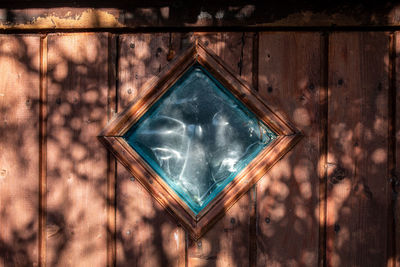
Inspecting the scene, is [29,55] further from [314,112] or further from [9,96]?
[314,112]

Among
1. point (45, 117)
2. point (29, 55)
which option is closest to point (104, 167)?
point (45, 117)

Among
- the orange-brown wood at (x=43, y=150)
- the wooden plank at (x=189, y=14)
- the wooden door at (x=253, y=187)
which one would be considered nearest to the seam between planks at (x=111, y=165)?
the wooden door at (x=253, y=187)

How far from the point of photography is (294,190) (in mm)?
1317

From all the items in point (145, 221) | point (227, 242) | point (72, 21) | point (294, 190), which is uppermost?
point (72, 21)

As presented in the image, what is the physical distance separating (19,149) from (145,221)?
2.53 feet

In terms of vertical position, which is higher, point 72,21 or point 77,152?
point 72,21

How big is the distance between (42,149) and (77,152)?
0.63ft

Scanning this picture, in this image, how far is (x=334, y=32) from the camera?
1323 mm

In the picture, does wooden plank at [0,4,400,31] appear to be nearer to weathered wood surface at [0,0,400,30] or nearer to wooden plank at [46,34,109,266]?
weathered wood surface at [0,0,400,30]

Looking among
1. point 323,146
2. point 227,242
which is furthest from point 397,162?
point 227,242

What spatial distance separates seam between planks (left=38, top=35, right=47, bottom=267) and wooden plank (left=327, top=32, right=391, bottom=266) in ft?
Answer: 4.88

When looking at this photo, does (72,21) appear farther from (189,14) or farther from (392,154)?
(392,154)

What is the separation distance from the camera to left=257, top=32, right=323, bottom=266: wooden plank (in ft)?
4.31

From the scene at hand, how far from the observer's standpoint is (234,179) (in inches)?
51.6
